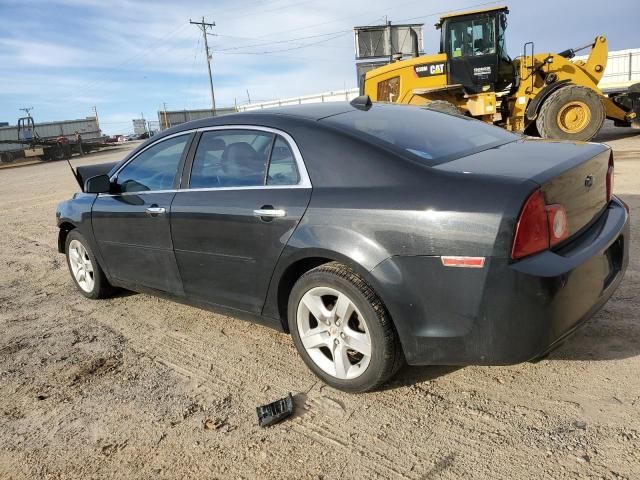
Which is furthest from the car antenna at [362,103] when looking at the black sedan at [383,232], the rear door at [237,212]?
the rear door at [237,212]

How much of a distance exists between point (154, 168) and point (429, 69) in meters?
10.2

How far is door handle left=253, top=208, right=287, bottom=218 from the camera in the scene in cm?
284

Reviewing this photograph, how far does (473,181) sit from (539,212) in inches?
12.2

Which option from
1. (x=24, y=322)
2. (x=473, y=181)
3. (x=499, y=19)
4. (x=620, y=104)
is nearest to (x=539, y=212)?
(x=473, y=181)

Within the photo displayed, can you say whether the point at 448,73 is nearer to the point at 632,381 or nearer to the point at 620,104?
the point at 620,104

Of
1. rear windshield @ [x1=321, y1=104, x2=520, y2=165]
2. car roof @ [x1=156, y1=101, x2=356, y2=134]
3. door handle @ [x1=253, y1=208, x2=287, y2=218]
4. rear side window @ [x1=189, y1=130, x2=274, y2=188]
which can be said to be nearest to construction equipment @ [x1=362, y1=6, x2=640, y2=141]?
rear windshield @ [x1=321, y1=104, x2=520, y2=165]

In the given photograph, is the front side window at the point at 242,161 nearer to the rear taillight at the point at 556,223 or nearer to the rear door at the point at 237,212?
the rear door at the point at 237,212

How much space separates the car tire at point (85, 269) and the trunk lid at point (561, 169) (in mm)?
3318

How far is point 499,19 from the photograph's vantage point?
1144cm

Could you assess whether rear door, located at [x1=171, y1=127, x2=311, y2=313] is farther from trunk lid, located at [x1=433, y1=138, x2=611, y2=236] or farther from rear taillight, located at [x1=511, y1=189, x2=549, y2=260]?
rear taillight, located at [x1=511, y1=189, x2=549, y2=260]

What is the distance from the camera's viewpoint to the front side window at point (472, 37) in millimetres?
11570

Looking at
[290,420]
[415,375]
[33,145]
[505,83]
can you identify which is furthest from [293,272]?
[33,145]

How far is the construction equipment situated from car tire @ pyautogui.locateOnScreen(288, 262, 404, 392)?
9.62 meters

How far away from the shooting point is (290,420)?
2.61 m
